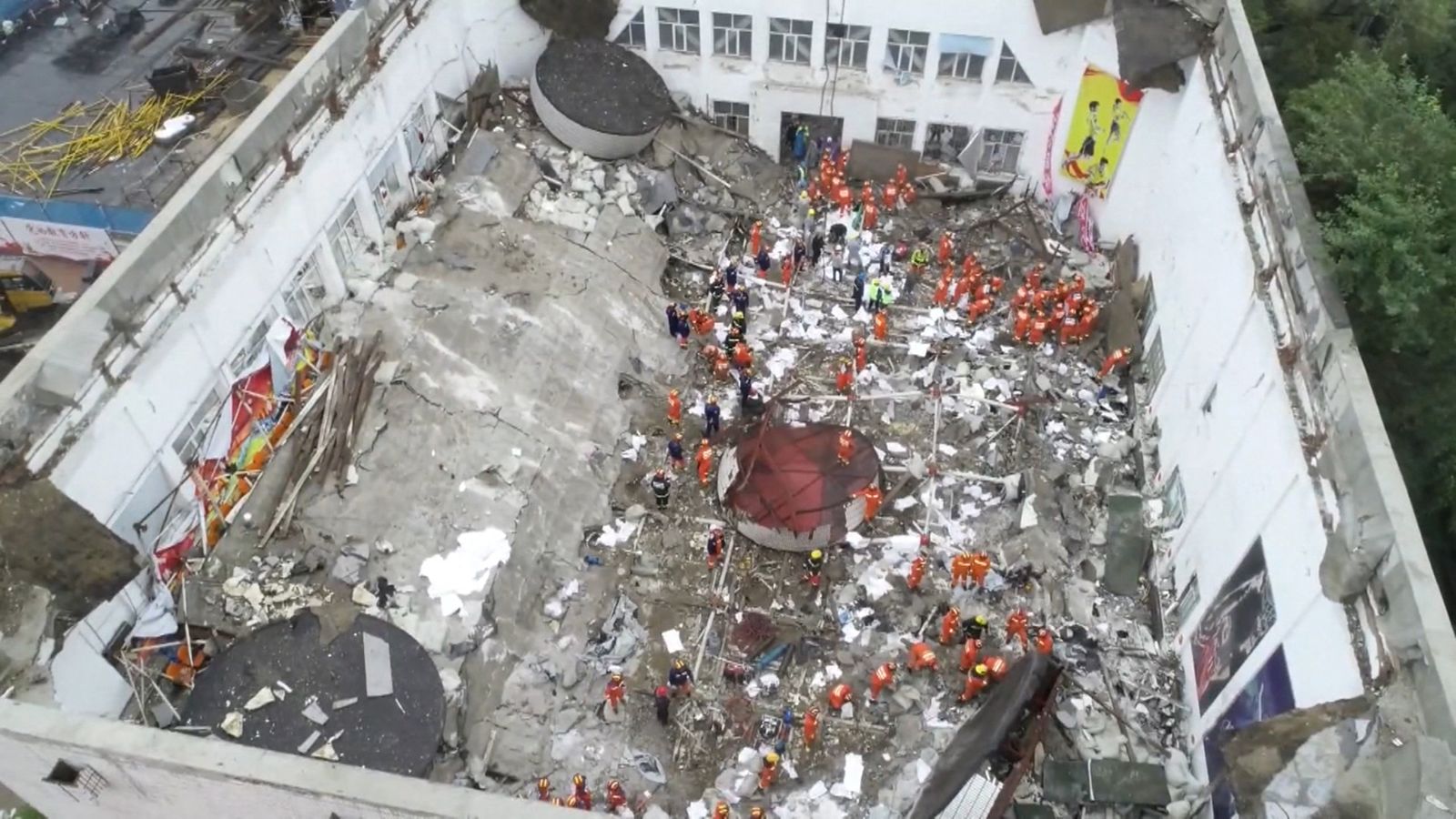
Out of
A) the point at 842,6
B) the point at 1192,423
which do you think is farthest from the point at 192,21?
the point at 1192,423

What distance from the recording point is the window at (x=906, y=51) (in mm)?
19219

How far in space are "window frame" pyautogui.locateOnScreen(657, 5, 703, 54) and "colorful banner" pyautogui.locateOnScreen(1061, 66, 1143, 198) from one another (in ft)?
26.8

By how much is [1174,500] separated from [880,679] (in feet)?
19.0

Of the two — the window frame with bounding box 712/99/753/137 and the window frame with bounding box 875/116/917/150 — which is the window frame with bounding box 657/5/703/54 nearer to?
the window frame with bounding box 712/99/753/137

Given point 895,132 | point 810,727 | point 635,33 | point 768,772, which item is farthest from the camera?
point 895,132

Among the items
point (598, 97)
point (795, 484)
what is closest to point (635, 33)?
point (598, 97)

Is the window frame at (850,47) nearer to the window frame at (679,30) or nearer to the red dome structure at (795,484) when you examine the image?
the window frame at (679,30)

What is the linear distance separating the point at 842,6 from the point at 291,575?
587 inches

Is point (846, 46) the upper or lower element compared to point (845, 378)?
upper

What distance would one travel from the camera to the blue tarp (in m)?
18.2

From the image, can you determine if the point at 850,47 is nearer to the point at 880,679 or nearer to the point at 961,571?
the point at 961,571

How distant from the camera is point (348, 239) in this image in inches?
611

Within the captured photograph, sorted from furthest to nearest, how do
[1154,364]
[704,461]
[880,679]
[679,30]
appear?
[679,30]
[1154,364]
[704,461]
[880,679]

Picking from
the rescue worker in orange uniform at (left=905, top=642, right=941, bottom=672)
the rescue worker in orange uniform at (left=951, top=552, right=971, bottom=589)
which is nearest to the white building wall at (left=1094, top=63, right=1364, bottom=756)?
the rescue worker in orange uniform at (left=951, top=552, right=971, bottom=589)
